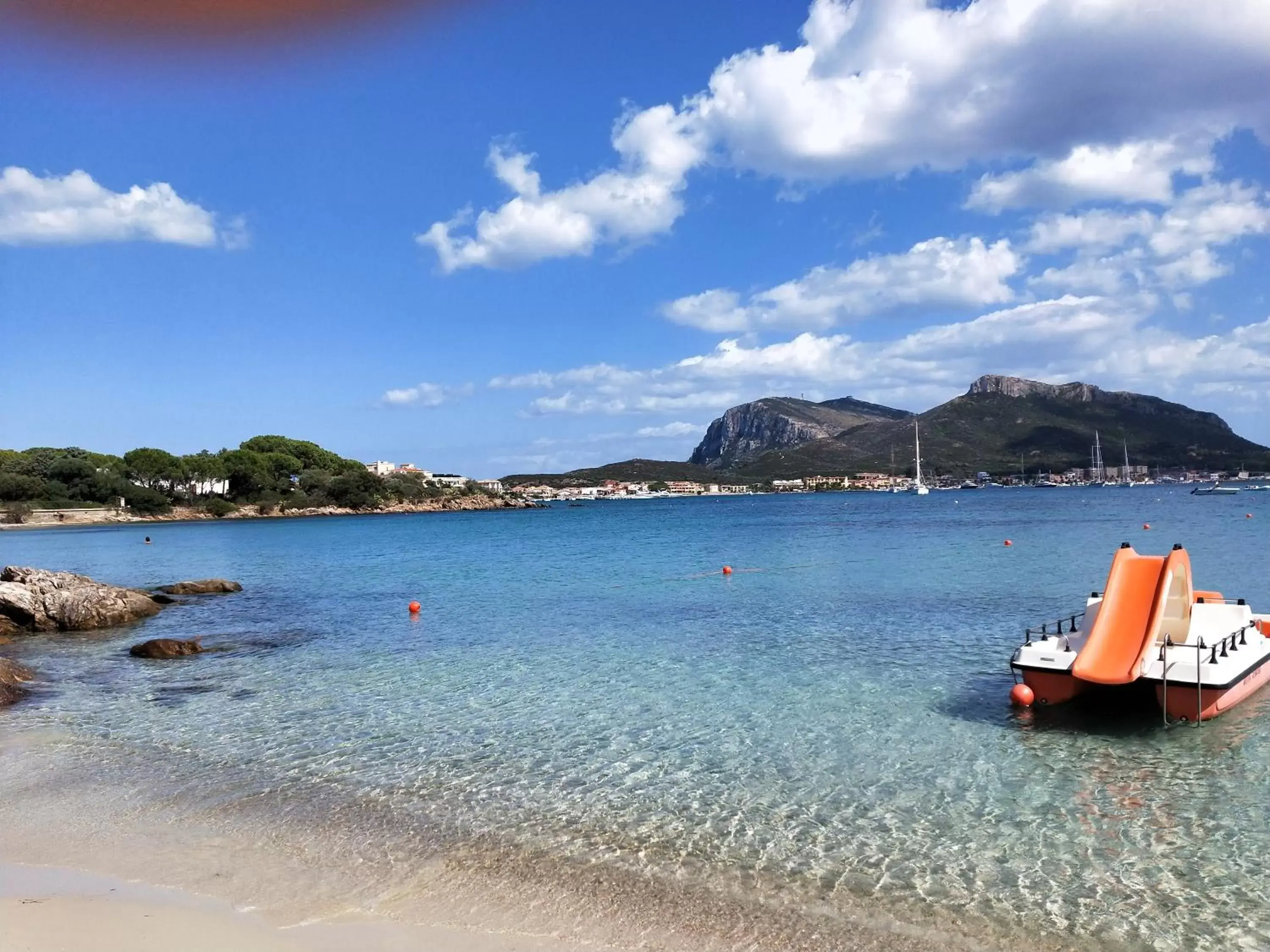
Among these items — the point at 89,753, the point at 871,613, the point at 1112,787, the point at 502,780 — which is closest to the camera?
the point at 1112,787

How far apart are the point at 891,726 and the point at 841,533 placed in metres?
52.5

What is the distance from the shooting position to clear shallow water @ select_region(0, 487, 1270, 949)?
7598mm

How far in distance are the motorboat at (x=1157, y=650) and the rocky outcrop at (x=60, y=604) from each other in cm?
2497

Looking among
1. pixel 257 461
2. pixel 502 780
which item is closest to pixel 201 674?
pixel 502 780

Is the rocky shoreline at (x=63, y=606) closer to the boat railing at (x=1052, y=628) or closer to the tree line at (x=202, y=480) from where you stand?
the boat railing at (x=1052, y=628)

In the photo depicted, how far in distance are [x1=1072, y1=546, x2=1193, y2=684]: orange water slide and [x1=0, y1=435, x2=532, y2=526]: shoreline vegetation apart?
127783 millimetres

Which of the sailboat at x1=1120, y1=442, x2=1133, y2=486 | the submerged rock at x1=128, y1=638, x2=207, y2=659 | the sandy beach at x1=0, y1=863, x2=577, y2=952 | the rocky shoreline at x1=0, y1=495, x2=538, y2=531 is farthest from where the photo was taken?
the sailboat at x1=1120, y1=442, x2=1133, y2=486

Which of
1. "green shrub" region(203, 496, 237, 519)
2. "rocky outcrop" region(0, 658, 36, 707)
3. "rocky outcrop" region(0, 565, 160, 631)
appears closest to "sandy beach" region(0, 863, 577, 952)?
"rocky outcrop" region(0, 658, 36, 707)

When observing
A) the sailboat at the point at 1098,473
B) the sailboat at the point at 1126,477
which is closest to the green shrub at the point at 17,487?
the sailboat at the point at 1098,473

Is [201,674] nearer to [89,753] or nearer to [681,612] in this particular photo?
[89,753]

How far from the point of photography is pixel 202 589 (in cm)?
3472

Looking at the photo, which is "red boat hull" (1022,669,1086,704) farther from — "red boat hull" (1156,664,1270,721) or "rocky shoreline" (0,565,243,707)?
"rocky shoreline" (0,565,243,707)

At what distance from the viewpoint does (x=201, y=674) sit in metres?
17.7

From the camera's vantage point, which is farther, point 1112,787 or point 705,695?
point 705,695
